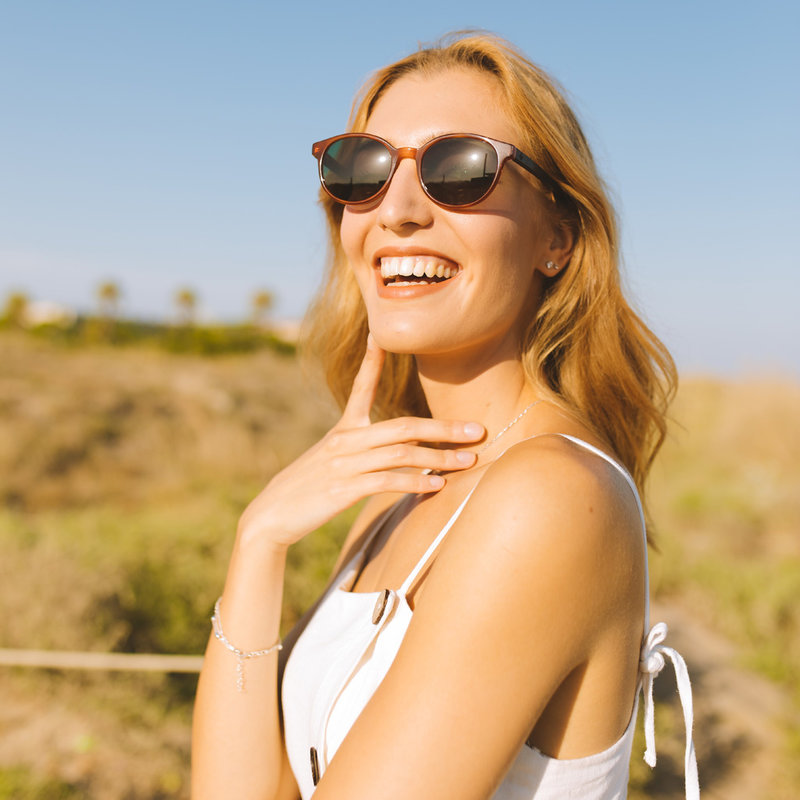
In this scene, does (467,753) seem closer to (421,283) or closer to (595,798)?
(595,798)

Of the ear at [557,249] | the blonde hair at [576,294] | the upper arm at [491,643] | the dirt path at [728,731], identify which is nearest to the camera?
the upper arm at [491,643]

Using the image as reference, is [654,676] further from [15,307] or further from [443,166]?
[15,307]

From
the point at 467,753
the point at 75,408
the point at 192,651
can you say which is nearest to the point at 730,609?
the point at 192,651

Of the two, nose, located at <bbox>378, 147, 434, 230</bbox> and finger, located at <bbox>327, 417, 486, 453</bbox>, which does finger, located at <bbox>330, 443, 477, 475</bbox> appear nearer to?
finger, located at <bbox>327, 417, 486, 453</bbox>

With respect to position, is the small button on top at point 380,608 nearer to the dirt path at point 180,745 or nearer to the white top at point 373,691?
the white top at point 373,691

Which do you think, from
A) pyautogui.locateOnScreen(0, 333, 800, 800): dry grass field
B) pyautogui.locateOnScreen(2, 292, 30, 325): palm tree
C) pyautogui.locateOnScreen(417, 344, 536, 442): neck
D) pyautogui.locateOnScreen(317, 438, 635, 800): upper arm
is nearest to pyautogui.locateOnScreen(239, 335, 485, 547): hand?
pyautogui.locateOnScreen(417, 344, 536, 442): neck

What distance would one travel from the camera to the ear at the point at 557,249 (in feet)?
5.53

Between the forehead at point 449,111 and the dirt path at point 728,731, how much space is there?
3.76 metres

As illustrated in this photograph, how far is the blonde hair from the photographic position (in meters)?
1.58

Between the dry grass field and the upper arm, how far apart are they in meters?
1.43

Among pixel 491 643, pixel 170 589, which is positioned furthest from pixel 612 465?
pixel 170 589

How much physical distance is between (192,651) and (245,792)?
379 centimetres

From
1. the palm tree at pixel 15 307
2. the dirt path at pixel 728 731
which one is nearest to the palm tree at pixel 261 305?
the palm tree at pixel 15 307

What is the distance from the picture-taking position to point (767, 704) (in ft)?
16.9
